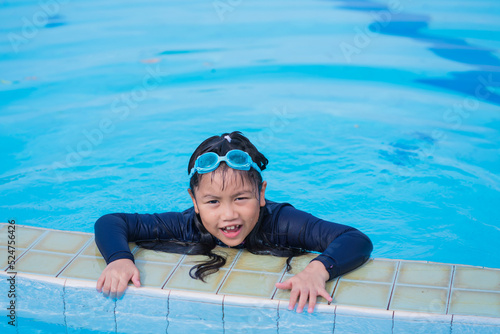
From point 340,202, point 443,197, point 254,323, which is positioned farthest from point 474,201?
point 254,323

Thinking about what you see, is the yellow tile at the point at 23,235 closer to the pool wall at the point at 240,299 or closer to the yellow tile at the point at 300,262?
the pool wall at the point at 240,299

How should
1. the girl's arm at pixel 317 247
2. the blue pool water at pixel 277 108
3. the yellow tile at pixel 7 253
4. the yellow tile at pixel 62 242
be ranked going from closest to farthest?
the girl's arm at pixel 317 247, the yellow tile at pixel 7 253, the yellow tile at pixel 62 242, the blue pool water at pixel 277 108

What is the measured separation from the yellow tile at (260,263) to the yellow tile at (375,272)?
1.10 feet

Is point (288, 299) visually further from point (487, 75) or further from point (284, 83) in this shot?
point (487, 75)

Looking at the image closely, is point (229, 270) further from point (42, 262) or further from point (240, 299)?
point (42, 262)

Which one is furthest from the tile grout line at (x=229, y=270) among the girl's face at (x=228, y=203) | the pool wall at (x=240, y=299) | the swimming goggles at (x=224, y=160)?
the swimming goggles at (x=224, y=160)

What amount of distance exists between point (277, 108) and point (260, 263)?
12.5 feet

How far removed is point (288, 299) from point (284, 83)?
499 centimetres

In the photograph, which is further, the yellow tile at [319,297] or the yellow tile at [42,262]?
the yellow tile at [42,262]

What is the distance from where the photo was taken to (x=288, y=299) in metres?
2.70

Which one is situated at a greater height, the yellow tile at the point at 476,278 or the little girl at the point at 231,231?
the little girl at the point at 231,231

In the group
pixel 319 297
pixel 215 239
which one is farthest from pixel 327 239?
pixel 215 239

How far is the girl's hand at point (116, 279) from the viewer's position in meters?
2.81

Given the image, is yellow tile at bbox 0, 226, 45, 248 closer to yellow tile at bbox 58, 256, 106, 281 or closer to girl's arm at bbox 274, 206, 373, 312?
yellow tile at bbox 58, 256, 106, 281
